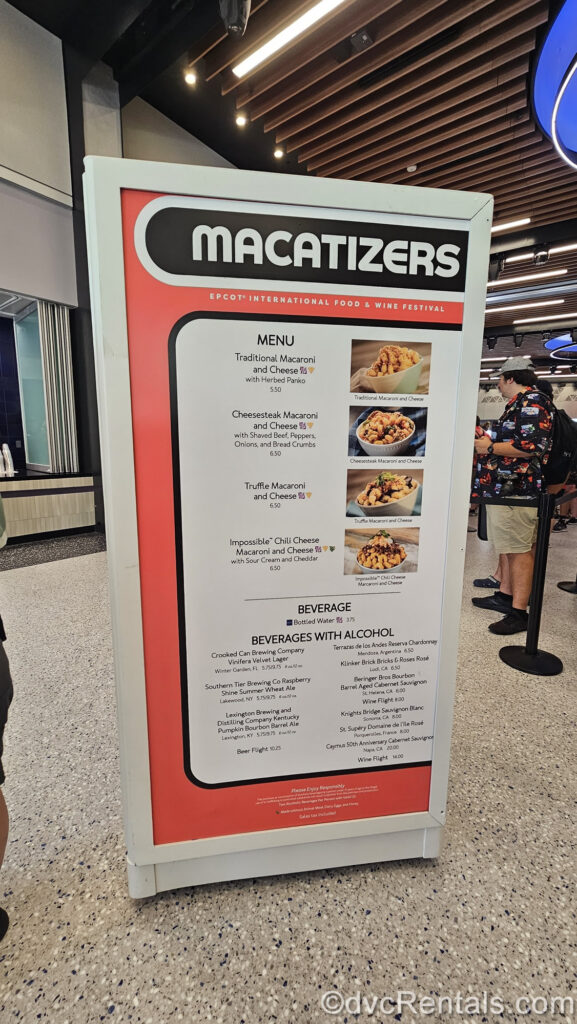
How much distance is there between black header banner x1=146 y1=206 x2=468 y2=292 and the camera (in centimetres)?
97

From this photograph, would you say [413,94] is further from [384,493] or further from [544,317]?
[544,317]

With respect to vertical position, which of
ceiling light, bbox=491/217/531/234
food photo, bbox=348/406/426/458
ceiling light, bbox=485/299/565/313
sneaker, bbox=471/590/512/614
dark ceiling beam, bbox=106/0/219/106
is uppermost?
dark ceiling beam, bbox=106/0/219/106

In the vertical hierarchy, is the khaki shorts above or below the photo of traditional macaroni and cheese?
below

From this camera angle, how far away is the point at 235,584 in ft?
3.69

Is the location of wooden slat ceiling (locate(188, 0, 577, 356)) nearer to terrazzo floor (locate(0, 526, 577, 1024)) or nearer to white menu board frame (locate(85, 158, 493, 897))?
white menu board frame (locate(85, 158, 493, 897))

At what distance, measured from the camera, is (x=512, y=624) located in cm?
309

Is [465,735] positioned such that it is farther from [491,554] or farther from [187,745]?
[491,554]

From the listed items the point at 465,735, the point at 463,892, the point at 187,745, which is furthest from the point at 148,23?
the point at 463,892

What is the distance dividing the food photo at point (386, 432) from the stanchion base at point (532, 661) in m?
2.07

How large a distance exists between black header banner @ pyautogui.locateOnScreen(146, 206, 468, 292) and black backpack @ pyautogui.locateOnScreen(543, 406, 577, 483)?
85.3 inches

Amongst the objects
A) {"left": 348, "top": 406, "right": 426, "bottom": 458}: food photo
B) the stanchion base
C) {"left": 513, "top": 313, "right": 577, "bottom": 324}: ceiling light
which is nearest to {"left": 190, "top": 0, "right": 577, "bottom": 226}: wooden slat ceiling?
{"left": 348, "top": 406, "right": 426, "bottom": 458}: food photo

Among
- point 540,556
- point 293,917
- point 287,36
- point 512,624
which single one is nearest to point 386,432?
point 293,917

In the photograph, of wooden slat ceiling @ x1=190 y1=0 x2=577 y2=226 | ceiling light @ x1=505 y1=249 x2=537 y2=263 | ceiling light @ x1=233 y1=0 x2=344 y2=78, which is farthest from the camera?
ceiling light @ x1=505 y1=249 x2=537 y2=263

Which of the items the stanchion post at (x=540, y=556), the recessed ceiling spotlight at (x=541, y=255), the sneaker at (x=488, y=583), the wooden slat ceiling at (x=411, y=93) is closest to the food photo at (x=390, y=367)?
the stanchion post at (x=540, y=556)
